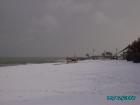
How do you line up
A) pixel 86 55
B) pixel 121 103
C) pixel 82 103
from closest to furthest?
pixel 121 103, pixel 82 103, pixel 86 55

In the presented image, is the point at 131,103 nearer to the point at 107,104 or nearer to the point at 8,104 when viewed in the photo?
the point at 107,104

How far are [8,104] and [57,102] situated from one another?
1.54 m

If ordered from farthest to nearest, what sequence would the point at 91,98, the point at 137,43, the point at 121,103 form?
the point at 137,43 → the point at 91,98 → the point at 121,103

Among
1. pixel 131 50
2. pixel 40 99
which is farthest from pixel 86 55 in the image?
pixel 40 99

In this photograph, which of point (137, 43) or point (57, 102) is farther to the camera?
point (137, 43)

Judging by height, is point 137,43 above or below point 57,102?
above

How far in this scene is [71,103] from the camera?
759 centimetres

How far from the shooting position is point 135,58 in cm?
3881

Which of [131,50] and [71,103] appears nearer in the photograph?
[71,103]

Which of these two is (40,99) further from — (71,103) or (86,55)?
(86,55)

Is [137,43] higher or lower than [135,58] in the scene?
higher

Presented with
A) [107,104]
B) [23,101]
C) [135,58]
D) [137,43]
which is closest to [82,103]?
[107,104]

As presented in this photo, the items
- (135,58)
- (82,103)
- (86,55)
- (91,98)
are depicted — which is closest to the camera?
(82,103)

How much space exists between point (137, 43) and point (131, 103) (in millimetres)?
37070
